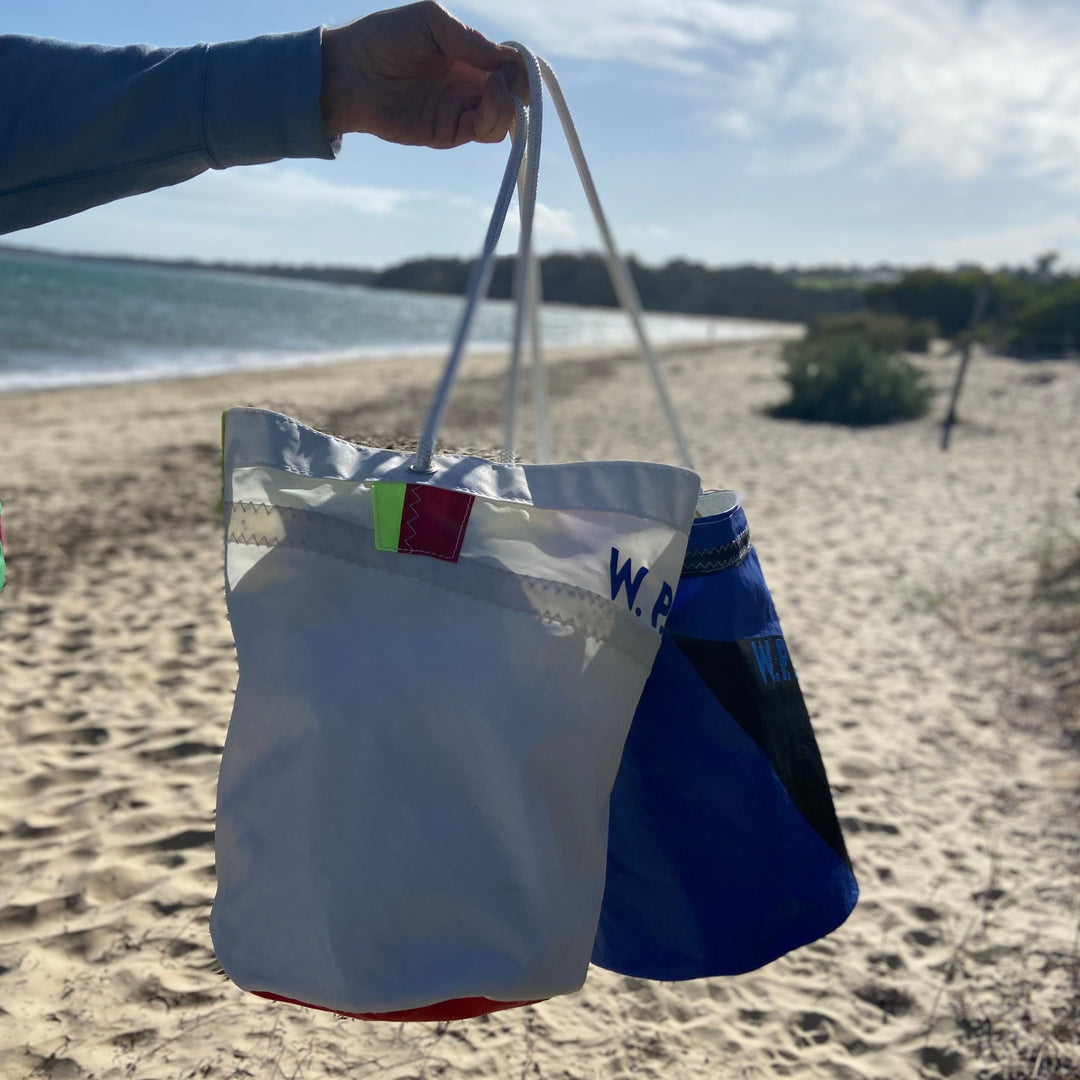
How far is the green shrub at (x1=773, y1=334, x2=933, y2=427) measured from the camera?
1298cm

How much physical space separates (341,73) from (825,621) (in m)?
4.26

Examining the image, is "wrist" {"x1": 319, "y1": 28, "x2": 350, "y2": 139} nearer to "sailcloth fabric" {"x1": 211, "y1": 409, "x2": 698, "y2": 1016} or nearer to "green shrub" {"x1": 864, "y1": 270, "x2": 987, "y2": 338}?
"sailcloth fabric" {"x1": 211, "y1": 409, "x2": 698, "y2": 1016}

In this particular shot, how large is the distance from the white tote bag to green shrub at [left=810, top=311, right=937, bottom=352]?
21.1 m

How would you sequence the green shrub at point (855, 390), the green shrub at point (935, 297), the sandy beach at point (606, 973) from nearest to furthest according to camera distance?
the sandy beach at point (606, 973)
the green shrub at point (855, 390)
the green shrub at point (935, 297)

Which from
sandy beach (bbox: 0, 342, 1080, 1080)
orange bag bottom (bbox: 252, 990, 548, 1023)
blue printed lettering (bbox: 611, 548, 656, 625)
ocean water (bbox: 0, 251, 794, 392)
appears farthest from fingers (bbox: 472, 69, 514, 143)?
ocean water (bbox: 0, 251, 794, 392)

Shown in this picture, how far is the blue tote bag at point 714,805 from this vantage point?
113 cm

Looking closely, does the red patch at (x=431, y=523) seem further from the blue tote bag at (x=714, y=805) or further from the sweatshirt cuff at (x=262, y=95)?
the sweatshirt cuff at (x=262, y=95)

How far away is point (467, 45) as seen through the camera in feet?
3.64

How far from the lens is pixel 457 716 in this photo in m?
0.91

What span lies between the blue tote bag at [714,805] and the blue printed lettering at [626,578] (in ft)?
0.44

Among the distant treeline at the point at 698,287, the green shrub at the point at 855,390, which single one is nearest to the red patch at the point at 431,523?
the green shrub at the point at 855,390

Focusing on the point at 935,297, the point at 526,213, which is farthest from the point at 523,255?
the point at 935,297

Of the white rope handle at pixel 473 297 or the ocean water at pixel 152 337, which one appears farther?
the ocean water at pixel 152 337

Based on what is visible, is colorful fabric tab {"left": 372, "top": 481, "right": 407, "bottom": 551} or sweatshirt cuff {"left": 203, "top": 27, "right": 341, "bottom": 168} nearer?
colorful fabric tab {"left": 372, "top": 481, "right": 407, "bottom": 551}
